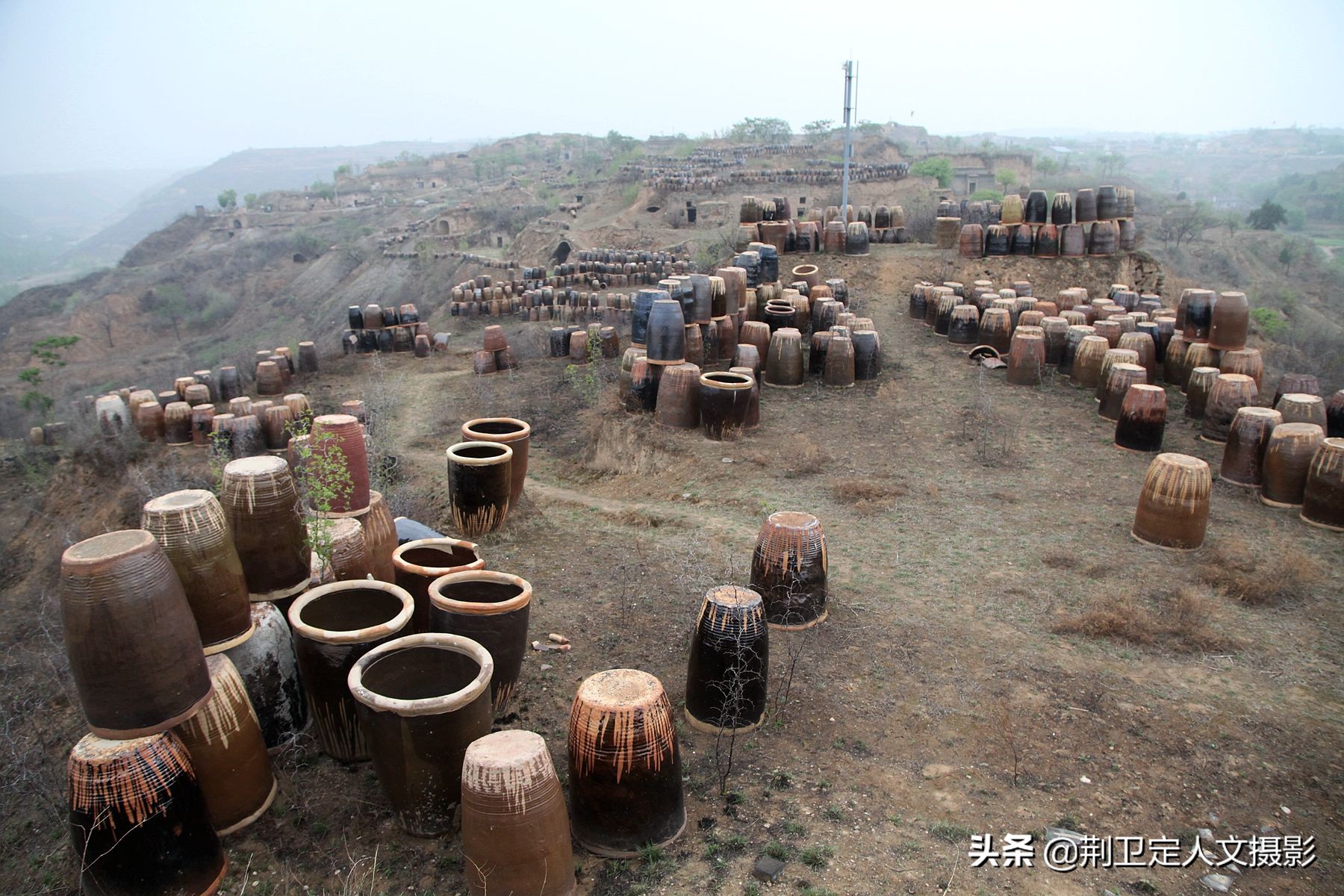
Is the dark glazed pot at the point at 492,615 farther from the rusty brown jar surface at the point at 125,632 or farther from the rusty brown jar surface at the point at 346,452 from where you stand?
the rusty brown jar surface at the point at 125,632

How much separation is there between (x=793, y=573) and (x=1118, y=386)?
6.57 meters

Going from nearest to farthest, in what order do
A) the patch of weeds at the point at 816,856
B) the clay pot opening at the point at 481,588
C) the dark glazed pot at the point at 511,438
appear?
the patch of weeds at the point at 816,856
the clay pot opening at the point at 481,588
the dark glazed pot at the point at 511,438

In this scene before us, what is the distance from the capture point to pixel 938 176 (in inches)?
1535

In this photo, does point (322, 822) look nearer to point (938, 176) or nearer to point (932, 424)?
point (932, 424)

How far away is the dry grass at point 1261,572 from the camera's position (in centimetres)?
590

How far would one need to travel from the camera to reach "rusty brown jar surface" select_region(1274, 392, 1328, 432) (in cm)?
790

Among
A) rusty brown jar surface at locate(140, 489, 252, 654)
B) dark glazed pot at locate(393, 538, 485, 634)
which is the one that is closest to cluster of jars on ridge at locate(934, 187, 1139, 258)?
dark glazed pot at locate(393, 538, 485, 634)

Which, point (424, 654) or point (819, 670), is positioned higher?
point (424, 654)

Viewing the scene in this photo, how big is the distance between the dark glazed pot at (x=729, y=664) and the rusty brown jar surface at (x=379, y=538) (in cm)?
208

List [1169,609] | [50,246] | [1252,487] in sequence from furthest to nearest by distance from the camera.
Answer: [50,246] < [1252,487] < [1169,609]

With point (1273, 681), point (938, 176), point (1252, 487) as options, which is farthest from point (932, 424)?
point (938, 176)

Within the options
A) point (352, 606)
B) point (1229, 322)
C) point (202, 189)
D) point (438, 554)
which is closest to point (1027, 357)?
point (1229, 322)

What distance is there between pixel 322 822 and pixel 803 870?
7.48 feet

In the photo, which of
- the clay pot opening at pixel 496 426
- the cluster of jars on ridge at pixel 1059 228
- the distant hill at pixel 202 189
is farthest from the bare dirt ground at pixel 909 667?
the distant hill at pixel 202 189
